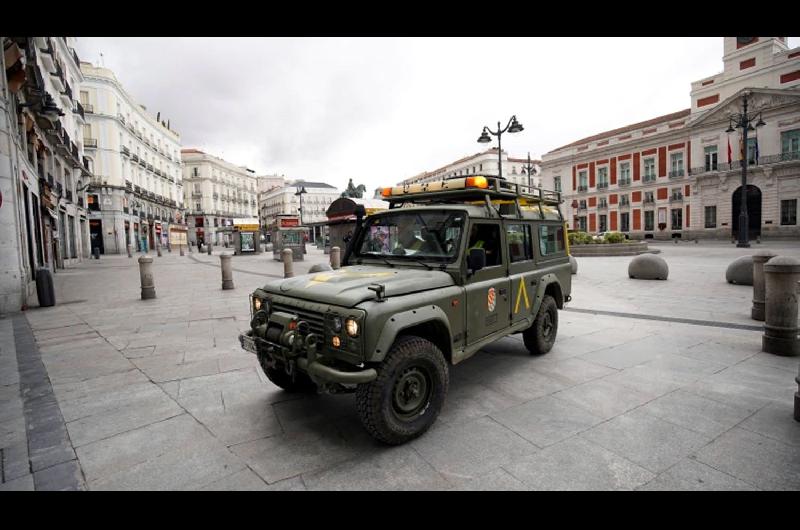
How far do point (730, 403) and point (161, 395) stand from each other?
585 cm

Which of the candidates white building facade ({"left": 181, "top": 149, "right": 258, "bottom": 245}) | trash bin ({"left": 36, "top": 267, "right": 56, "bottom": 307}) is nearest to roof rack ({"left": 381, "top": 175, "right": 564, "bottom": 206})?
trash bin ({"left": 36, "top": 267, "right": 56, "bottom": 307})

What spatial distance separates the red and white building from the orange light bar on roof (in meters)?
Result: 43.0

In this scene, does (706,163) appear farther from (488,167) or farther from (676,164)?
(488,167)

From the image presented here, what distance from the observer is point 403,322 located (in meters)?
3.08

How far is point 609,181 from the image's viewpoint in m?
48.8

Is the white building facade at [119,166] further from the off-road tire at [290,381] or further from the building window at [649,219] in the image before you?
the building window at [649,219]

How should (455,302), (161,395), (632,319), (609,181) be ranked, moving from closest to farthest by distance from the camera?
(455,302) → (161,395) → (632,319) → (609,181)

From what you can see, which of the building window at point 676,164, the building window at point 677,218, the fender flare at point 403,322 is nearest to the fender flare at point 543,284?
the fender flare at point 403,322

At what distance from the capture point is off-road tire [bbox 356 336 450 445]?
2984mm

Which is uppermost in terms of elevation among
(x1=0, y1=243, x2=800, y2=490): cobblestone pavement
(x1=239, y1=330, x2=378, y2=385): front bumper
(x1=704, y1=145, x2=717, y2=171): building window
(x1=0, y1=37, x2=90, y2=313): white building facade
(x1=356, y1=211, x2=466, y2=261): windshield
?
(x1=704, y1=145, x2=717, y2=171): building window

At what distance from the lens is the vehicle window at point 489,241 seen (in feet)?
13.9

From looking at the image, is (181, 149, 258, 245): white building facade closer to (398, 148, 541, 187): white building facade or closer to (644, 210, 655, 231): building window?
(398, 148, 541, 187): white building facade
